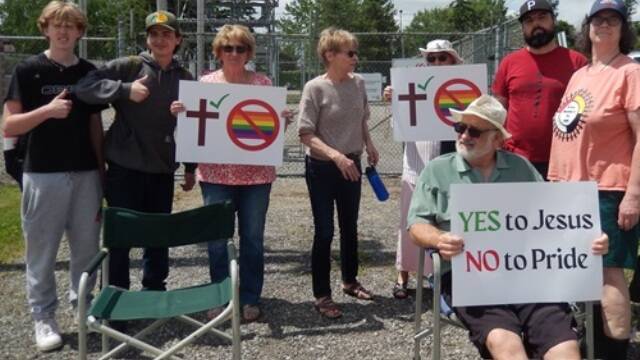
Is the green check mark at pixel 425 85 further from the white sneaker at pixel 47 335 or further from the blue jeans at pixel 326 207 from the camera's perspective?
the white sneaker at pixel 47 335

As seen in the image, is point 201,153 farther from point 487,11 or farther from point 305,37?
point 487,11

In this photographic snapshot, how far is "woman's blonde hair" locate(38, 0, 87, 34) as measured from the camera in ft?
12.1

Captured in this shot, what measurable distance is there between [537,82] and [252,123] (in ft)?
5.83

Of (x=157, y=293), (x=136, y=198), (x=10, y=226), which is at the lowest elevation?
(x=10, y=226)

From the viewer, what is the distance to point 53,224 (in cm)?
390

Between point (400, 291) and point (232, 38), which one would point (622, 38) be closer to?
point (232, 38)

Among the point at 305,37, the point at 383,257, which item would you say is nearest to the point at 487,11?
A: the point at 305,37

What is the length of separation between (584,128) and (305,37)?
697 cm

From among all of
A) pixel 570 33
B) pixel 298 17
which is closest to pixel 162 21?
pixel 570 33

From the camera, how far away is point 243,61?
420 cm

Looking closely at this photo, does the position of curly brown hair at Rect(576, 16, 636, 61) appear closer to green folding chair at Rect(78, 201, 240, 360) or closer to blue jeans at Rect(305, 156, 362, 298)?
blue jeans at Rect(305, 156, 362, 298)

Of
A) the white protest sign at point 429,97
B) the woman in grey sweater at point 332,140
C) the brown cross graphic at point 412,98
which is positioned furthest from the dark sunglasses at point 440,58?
the woman in grey sweater at point 332,140

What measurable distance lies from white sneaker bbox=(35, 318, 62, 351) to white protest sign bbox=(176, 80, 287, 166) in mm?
1294

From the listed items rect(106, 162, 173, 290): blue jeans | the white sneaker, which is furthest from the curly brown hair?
the white sneaker
